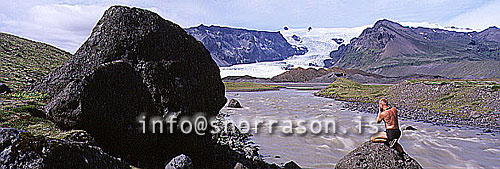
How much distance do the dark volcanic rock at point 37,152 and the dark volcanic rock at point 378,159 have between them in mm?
8338

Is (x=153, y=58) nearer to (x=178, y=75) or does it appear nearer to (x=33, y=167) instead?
(x=178, y=75)

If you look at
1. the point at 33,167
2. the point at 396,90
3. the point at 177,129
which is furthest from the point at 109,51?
the point at 396,90

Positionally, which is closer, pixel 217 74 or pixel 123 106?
pixel 123 106

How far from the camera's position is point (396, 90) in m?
51.0

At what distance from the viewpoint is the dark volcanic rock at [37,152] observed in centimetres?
440

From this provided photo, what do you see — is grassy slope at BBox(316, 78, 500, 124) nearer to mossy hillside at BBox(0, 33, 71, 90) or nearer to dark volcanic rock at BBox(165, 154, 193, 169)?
dark volcanic rock at BBox(165, 154, 193, 169)

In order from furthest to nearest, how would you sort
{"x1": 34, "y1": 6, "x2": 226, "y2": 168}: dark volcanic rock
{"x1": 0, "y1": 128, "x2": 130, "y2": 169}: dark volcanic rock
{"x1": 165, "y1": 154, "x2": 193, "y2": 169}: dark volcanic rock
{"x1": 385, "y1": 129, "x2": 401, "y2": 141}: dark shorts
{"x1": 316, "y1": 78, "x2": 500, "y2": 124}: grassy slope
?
1. {"x1": 316, "y1": 78, "x2": 500, "y2": 124}: grassy slope
2. {"x1": 385, "y1": 129, "x2": 401, "y2": 141}: dark shorts
3. {"x1": 165, "y1": 154, "x2": 193, "y2": 169}: dark volcanic rock
4. {"x1": 34, "y1": 6, "x2": 226, "y2": 168}: dark volcanic rock
5. {"x1": 0, "y1": 128, "x2": 130, "y2": 169}: dark volcanic rock

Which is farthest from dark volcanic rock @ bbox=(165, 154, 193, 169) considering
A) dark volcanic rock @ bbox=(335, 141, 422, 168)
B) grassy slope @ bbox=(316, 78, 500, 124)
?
grassy slope @ bbox=(316, 78, 500, 124)

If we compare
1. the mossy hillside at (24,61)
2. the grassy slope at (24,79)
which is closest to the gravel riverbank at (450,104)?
the grassy slope at (24,79)

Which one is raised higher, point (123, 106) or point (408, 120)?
point (123, 106)

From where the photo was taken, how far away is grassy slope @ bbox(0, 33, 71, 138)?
23.7 feet

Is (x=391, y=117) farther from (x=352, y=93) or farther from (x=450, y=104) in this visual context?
(x=352, y=93)

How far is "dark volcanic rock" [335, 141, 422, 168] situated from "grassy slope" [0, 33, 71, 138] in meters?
8.69

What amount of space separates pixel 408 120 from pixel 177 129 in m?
25.6
